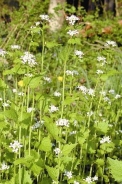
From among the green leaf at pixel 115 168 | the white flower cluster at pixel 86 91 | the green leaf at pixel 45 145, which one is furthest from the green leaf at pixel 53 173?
the green leaf at pixel 115 168

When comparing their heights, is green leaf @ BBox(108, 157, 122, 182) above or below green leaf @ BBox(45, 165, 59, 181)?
above

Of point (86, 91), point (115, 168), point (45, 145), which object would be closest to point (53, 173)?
point (45, 145)

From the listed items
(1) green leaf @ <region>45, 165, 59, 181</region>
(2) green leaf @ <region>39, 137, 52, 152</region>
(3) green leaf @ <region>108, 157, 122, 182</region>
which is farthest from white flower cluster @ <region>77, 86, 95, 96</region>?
(3) green leaf @ <region>108, 157, 122, 182</region>

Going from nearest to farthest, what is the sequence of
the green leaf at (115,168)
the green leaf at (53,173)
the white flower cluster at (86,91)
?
1. the green leaf at (115,168)
2. the green leaf at (53,173)
3. the white flower cluster at (86,91)

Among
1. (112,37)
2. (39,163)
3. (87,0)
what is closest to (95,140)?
(39,163)

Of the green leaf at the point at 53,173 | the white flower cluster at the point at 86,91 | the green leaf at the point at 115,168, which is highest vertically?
the white flower cluster at the point at 86,91

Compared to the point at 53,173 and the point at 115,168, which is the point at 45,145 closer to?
the point at 53,173

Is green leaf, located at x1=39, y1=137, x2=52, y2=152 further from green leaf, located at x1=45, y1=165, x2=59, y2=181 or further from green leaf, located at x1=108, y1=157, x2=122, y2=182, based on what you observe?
green leaf, located at x1=108, y1=157, x2=122, y2=182

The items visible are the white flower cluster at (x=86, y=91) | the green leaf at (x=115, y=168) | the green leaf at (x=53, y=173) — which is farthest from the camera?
the white flower cluster at (x=86, y=91)

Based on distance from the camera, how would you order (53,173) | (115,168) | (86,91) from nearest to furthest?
1. (115,168)
2. (53,173)
3. (86,91)

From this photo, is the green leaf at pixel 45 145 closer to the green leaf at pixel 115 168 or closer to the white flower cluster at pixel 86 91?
the white flower cluster at pixel 86 91

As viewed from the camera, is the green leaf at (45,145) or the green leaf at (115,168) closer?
the green leaf at (115,168)

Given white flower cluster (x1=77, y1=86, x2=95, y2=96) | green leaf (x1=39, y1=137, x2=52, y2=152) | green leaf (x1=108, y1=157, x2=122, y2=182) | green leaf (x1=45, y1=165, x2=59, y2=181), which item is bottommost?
green leaf (x1=45, y1=165, x2=59, y2=181)

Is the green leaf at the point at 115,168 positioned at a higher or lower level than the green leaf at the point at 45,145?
lower
